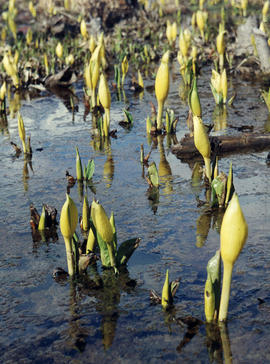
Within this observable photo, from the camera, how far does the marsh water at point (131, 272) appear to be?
2.10 meters

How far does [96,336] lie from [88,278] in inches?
18.7

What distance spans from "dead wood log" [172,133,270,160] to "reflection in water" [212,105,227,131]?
2.44 feet

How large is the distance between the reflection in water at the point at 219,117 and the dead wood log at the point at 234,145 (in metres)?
Answer: 0.75

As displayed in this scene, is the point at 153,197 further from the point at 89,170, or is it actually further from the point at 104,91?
the point at 104,91

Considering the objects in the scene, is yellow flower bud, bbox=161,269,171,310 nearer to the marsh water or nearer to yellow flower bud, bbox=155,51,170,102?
the marsh water

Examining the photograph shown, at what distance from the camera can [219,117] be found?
561 cm

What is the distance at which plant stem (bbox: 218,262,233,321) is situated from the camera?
2020 mm

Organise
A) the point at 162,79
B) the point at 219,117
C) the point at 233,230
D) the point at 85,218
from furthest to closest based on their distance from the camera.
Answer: the point at 219,117 < the point at 162,79 < the point at 85,218 < the point at 233,230

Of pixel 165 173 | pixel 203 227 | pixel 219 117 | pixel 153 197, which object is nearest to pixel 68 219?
pixel 203 227

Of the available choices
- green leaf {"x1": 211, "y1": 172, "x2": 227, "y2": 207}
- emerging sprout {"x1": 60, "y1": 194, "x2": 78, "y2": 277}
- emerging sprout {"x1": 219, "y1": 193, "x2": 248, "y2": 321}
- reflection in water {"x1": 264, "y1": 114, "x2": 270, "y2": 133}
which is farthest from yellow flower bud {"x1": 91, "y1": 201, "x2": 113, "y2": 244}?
reflection in water {"x1": 264, "y1": 114, "x2": 270, "y2": 133}

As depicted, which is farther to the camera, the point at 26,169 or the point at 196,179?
the point at 26,169

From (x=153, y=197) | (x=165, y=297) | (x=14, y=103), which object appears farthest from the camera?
(x=14, y=103)

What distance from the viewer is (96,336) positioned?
7.14 ft

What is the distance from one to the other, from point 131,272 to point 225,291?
2.32ft
